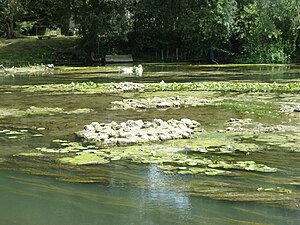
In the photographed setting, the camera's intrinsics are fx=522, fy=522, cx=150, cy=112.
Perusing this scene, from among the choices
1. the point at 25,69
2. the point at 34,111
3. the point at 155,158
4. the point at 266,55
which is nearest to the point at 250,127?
the point at 155,158

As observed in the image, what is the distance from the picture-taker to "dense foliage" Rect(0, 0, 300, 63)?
35.1m

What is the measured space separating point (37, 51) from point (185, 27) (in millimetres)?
10708

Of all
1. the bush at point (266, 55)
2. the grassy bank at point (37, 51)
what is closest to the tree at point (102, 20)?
the grassy bank at point (37, 51)

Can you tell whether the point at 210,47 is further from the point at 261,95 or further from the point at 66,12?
the point at 261,95

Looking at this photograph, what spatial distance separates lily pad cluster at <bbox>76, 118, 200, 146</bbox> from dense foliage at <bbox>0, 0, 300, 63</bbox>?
26169 millimetres

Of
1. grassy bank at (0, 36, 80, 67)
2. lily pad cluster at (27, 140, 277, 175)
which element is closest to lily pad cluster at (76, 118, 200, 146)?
lily pad cluster at (27, 140, 277, 175)

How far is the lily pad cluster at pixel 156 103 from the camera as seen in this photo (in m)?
13.2

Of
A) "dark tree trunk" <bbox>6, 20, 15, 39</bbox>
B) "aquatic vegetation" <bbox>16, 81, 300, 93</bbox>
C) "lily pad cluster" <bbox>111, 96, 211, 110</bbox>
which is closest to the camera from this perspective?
"lily pad cluster" <bbox>111, 96, 211, 110</bbox>

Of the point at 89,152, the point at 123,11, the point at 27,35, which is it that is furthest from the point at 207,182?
the point at 27,35

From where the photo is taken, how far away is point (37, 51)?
123 ft

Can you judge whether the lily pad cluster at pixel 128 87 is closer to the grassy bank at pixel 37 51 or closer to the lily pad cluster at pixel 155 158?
the lily pad cluster at pixel 155 158

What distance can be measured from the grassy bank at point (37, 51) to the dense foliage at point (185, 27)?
1430 mm

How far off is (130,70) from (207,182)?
21.6 metres

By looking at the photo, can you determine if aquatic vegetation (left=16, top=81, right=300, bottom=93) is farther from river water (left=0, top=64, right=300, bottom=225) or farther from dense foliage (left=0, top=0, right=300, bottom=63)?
dense foliage (left=0, top=0, right=300, bottom=63)
